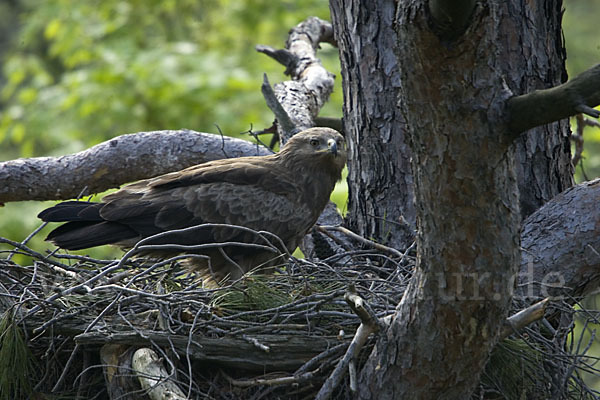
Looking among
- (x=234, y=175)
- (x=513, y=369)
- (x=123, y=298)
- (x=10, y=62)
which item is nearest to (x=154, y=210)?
(x=234, y=175)

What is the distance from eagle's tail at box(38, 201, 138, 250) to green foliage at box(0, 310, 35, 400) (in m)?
1.27

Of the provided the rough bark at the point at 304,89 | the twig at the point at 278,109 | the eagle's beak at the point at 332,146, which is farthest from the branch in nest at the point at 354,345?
the twig at the point at 278,109

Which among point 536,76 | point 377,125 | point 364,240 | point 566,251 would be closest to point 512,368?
point 566,251

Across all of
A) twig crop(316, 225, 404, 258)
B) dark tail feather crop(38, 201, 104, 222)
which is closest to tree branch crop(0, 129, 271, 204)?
dark tail feather crop(38, 201, 104, 222)

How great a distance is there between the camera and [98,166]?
627 cm

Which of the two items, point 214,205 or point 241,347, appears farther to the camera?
point 214,205

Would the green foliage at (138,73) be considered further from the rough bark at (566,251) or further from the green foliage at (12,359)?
the green foliage at (12,359)

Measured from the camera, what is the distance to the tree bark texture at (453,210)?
2887 millimetres

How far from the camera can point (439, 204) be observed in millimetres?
3104

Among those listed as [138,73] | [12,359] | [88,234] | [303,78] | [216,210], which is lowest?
[12,359]

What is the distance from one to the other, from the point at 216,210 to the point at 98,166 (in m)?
1.15

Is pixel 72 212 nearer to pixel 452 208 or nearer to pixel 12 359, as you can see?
pixel 12 359

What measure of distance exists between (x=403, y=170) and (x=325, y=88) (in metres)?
1.92

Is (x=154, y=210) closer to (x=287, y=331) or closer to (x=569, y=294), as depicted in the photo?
(x=287, y=331)
